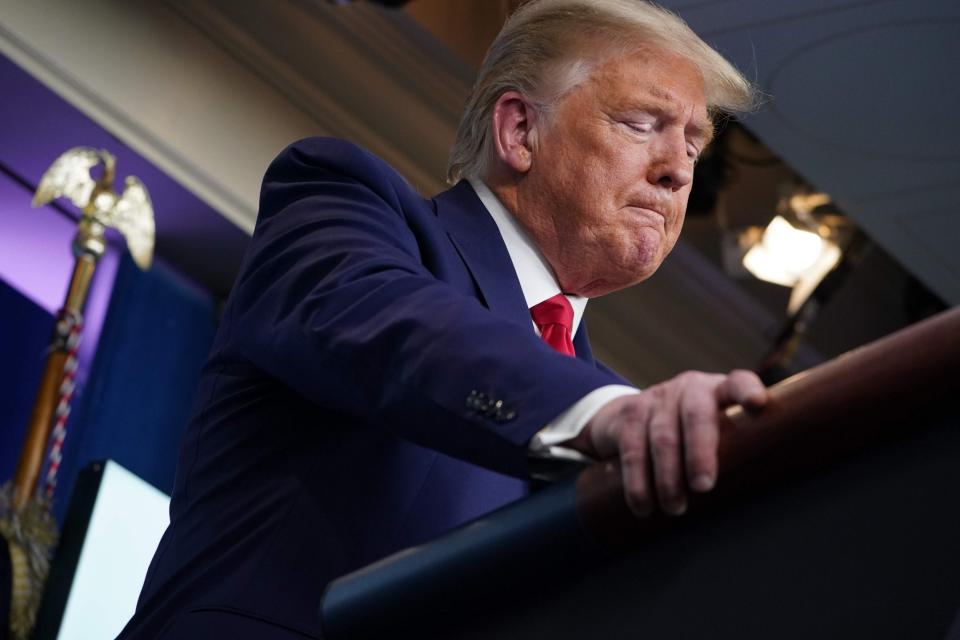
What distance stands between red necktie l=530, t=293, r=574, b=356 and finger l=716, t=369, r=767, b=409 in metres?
0.61

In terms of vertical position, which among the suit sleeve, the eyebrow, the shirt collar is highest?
the eyebrow

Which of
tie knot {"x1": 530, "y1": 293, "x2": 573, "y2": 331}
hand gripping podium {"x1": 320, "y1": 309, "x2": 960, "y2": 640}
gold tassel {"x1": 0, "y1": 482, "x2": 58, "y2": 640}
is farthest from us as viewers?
gold tassel {"x1": 0, "y1": 482, "x2": 58, "y2": 640}

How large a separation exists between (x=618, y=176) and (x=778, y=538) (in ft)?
2.80

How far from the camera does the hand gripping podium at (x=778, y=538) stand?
0.64 metres

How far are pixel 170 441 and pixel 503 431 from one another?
329cm

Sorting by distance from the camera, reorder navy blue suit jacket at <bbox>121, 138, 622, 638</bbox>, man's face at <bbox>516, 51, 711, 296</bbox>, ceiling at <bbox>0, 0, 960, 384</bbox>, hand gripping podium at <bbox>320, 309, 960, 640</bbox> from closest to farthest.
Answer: hand gripping podium at <bbox>320, 309, 960, 640</bbox>, navy blue suit jacket at <bbox>121, 138, 622, 638</bbox>, man's face at <bbox>516, 51, 711, 296</bbox>, ceiling at <bbox>0, 0, 960, 384</bbox>

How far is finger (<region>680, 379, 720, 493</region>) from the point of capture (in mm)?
683

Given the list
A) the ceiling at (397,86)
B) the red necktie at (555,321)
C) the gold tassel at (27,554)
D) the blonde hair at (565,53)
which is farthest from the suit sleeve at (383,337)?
the ceiling at (397,86)

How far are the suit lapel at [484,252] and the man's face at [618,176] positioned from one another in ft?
0.29

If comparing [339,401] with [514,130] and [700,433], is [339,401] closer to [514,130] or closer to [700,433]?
[700,433]

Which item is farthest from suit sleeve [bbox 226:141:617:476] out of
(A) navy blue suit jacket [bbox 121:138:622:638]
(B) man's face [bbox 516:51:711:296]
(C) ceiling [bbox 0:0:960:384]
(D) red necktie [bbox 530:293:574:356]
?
(C) ceiling [bbox 0:0:960:384]

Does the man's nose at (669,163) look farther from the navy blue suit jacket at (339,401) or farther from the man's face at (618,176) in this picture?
the navy blue suit jacket at (339,401)

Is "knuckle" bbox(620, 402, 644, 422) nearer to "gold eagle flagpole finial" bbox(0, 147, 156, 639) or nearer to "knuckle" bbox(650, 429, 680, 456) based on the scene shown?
"knuckle" bbox(650, 429, 680, 456)

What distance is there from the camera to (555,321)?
136cm
